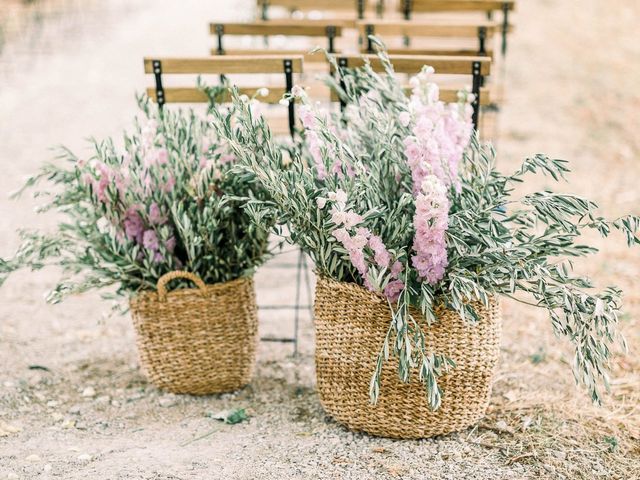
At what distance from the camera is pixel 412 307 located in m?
2.61

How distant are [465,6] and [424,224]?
2855mm

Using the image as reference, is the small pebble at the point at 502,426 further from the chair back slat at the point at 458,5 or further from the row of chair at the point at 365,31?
the chair back slat at the point at 458,5

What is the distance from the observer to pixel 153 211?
3.00m

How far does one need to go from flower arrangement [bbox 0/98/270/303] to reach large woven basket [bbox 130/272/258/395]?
0.06 metres

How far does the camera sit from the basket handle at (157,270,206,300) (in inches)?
116

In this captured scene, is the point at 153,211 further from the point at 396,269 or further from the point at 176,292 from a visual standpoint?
the point at 396,269

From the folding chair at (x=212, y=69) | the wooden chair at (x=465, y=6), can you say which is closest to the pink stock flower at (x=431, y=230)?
the folding chair at (x=212, y=69)

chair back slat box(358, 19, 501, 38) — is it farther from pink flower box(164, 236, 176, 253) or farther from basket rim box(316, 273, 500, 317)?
basket rim box(316, 273, 500, 317)

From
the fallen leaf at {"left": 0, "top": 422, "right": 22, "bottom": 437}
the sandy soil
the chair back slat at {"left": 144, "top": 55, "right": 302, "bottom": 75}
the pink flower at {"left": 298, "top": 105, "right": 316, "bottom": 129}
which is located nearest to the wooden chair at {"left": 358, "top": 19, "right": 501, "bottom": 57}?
the chair back slat at {"left": 144, "top": 55, "right": 302, "bottom": 75}

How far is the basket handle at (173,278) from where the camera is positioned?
2951 mm

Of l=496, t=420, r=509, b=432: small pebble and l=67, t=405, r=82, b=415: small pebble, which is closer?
l=496, t=420, r=509, b=432: small pebble

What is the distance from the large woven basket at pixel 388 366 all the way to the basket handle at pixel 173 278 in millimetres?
436

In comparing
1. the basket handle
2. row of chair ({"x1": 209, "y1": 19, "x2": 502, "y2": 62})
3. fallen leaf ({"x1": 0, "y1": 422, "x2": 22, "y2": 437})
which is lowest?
fallen leaf ({"x1": 0, "y1": 422, "x2": 22, "y2": 437})

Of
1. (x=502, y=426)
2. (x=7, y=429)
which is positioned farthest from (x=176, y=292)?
(x=502, y=426)
